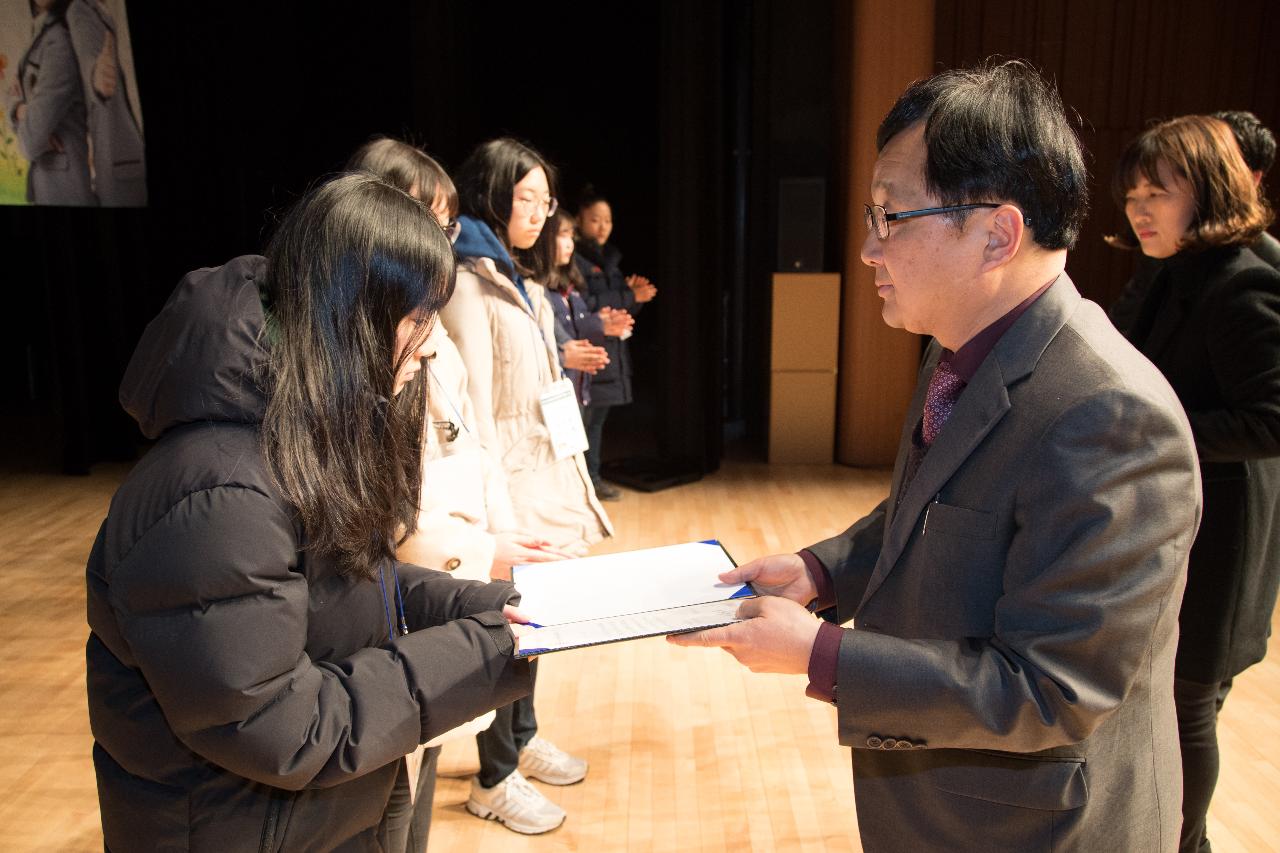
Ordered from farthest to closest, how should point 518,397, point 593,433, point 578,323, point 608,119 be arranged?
point 608,119 < point 593,433 < point 578,323 < point 518,397

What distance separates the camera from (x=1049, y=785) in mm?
1153

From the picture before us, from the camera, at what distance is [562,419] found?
8.28ft

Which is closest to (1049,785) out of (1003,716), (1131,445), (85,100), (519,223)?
(1003,716)

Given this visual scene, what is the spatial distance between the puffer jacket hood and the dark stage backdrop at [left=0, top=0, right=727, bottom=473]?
17.0 ft

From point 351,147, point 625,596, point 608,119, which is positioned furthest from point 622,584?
point 608,119

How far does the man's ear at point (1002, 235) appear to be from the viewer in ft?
3.78

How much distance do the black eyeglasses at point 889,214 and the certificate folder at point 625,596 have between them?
1.77 feet

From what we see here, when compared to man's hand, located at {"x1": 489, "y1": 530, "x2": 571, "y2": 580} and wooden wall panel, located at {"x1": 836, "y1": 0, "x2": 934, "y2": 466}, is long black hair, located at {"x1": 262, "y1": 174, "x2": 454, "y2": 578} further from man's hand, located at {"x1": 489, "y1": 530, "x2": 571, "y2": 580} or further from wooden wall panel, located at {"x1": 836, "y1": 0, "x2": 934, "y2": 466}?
wooden wall panel, located at {"x1": 836, "y1": 0, "x2": 934, "y2": 466}

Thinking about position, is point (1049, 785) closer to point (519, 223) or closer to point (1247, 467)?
point (1247, 467)

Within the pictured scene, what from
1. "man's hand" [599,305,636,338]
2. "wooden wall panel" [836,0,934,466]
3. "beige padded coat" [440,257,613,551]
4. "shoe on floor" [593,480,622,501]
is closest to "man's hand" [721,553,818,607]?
"beige padded coat" [440,257,613,551]

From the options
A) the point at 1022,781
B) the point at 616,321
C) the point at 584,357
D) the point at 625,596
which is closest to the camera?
the point at 1022,781

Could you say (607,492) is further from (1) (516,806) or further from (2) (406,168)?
(2) (406,168)

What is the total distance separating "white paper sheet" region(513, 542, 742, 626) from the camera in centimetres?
141

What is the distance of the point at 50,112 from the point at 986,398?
236 inches
